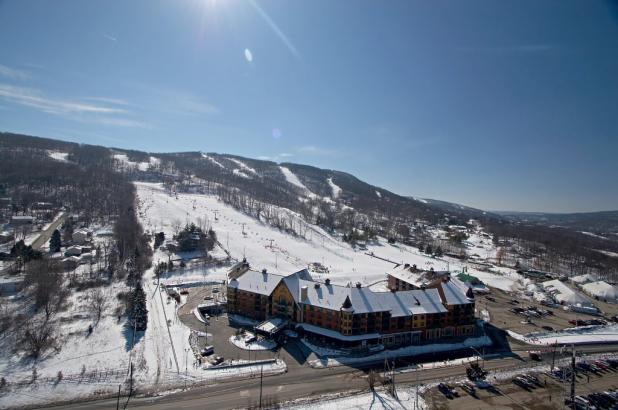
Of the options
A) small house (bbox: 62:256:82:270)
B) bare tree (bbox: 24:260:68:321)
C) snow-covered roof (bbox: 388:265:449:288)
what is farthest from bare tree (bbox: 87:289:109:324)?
snow-covered roof (bbox: 388:265:449:288)

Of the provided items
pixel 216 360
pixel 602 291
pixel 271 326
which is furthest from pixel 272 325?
pixel 602 291

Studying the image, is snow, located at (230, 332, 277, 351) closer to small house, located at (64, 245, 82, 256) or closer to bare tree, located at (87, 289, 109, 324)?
bare tree, located at (87, 289, 109, 324)

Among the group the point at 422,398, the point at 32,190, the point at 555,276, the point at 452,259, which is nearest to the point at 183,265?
the point at 422,398

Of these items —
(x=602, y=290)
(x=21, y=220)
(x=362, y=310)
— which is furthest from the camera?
(x=21, y=220)

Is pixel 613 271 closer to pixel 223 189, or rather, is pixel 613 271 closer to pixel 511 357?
pixel 511 357

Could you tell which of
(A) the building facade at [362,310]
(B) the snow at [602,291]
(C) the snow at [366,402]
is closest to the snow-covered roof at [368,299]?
(A) the building facade at [362,310]

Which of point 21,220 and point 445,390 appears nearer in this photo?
point 445,390

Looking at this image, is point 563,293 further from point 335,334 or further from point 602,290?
point 335,334
